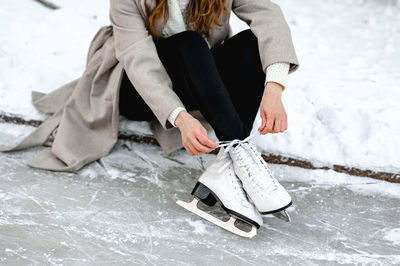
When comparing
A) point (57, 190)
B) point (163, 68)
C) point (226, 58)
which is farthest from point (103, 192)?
point (226, 58)

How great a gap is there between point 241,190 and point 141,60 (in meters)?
0.54

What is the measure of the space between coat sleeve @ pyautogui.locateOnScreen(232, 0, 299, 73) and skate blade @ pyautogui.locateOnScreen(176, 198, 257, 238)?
0.52m

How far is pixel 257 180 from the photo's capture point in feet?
5.02

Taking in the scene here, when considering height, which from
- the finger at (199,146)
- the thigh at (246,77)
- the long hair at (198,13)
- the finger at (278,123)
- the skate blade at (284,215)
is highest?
the long hair at (198,13)

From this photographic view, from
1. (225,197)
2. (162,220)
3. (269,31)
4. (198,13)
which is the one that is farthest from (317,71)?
(162,220)

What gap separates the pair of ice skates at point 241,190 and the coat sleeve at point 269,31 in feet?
0.94

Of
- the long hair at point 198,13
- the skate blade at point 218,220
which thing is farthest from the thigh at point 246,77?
the skate blade at point 218,220

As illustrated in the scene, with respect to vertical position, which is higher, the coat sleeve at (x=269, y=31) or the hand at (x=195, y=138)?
the coat sleeve at (x=269, y=31)

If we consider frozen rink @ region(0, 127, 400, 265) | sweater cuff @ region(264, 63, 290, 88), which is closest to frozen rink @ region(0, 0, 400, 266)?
frozen rink @ region(0, 127, 400, 265)

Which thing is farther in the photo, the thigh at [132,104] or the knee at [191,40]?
the thigh at [132,104]

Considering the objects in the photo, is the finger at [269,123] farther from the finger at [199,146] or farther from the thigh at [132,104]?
the thigh at [132,104]

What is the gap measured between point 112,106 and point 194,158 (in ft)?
1.33

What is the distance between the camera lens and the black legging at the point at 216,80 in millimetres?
1529

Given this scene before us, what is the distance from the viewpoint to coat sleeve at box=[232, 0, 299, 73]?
1.58 metres
